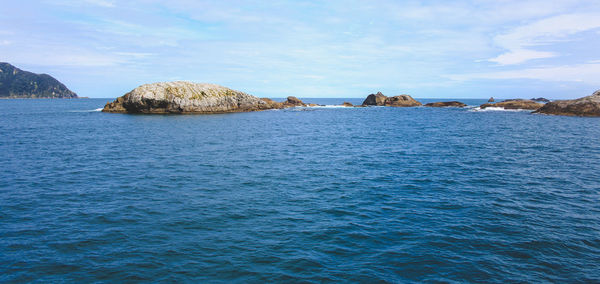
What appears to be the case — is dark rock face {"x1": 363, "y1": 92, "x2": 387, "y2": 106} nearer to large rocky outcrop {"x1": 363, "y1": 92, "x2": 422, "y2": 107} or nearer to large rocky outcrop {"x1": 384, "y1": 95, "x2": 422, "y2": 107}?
large rocky outcrop {"x1": 363, "y1": 92, "x2": 422, "y2": 107}

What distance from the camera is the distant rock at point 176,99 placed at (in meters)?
83.7

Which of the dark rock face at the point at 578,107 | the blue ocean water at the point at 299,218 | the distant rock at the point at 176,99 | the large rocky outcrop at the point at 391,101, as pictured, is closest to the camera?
the blue ocean water at the point at 299,218

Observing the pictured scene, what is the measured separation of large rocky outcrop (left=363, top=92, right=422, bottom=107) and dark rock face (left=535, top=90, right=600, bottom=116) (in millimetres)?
68427

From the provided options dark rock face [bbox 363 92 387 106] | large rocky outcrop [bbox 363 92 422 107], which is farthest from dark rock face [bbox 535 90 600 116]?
dark rock face [bbox 363 92 387 106]

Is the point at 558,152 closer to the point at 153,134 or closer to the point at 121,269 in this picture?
the point at 121,269

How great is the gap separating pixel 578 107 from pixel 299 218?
301ft

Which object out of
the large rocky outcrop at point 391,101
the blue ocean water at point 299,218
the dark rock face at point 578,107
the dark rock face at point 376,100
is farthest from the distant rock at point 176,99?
the dark rock face at point 578,107

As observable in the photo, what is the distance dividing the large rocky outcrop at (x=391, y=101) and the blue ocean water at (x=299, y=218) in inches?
4967

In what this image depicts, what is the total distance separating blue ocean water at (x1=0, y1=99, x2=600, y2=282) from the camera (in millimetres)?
10602

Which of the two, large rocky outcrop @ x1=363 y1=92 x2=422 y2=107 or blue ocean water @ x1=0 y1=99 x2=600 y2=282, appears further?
large rocky outcrop @ x1=363 y1=92 x2=422 y2=107

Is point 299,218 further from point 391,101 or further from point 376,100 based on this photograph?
point 376,100

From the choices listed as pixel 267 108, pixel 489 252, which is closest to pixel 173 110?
pixel 267 108

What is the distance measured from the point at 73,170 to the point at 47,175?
5.87 ft

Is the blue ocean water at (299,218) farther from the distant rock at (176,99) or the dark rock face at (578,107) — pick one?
the dark rock face at (578,107)
